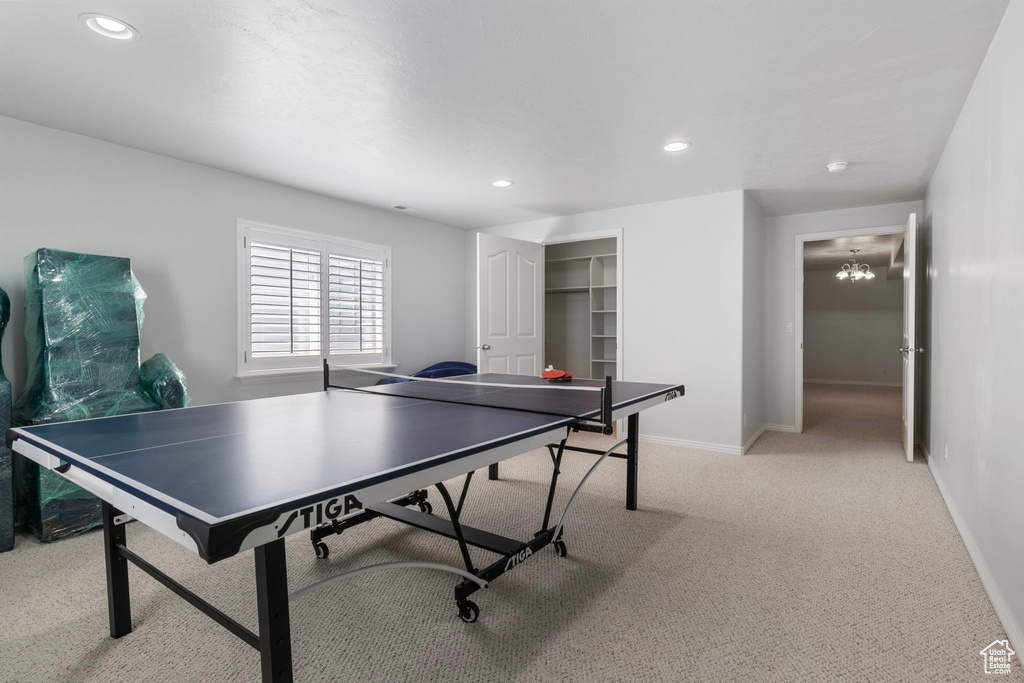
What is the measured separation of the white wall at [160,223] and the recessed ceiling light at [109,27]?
1.41 m

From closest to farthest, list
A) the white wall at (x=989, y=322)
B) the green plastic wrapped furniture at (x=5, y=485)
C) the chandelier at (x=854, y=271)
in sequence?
1. the white wall at (x=989, y=322)
2. the green plastic wrapped furniture at (x=5, y=485)
3. the chandelier at (x=854, y=271)

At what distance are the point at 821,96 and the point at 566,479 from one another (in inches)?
109

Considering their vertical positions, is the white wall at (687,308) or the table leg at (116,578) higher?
the white wall at (687,308)

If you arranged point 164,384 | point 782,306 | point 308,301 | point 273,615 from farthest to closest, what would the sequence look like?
point 782,306 → point 308,301 → point 164,384 → point 273,615

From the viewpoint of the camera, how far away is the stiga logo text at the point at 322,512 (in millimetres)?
930

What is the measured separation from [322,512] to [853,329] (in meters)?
11.4

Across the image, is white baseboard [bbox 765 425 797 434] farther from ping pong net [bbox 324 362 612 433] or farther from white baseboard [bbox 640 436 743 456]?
ping pong net [bbox 324 362 612 433]

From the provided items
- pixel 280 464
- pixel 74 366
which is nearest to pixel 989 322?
pixel 280 464

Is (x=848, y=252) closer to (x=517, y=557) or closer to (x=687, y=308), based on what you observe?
(x=687, y=308)

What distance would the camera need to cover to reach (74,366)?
2721mm

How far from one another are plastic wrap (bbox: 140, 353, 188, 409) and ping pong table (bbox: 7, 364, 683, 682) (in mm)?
1034

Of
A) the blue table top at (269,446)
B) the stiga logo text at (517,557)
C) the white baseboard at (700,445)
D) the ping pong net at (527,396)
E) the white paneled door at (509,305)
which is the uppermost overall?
the white paneled door at (509,305)

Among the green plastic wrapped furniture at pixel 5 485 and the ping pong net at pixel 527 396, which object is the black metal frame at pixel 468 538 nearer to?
the ping pong net at pixel 527 396

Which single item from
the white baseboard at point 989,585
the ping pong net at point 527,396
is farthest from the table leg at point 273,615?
the white baseboard at point 989,585
